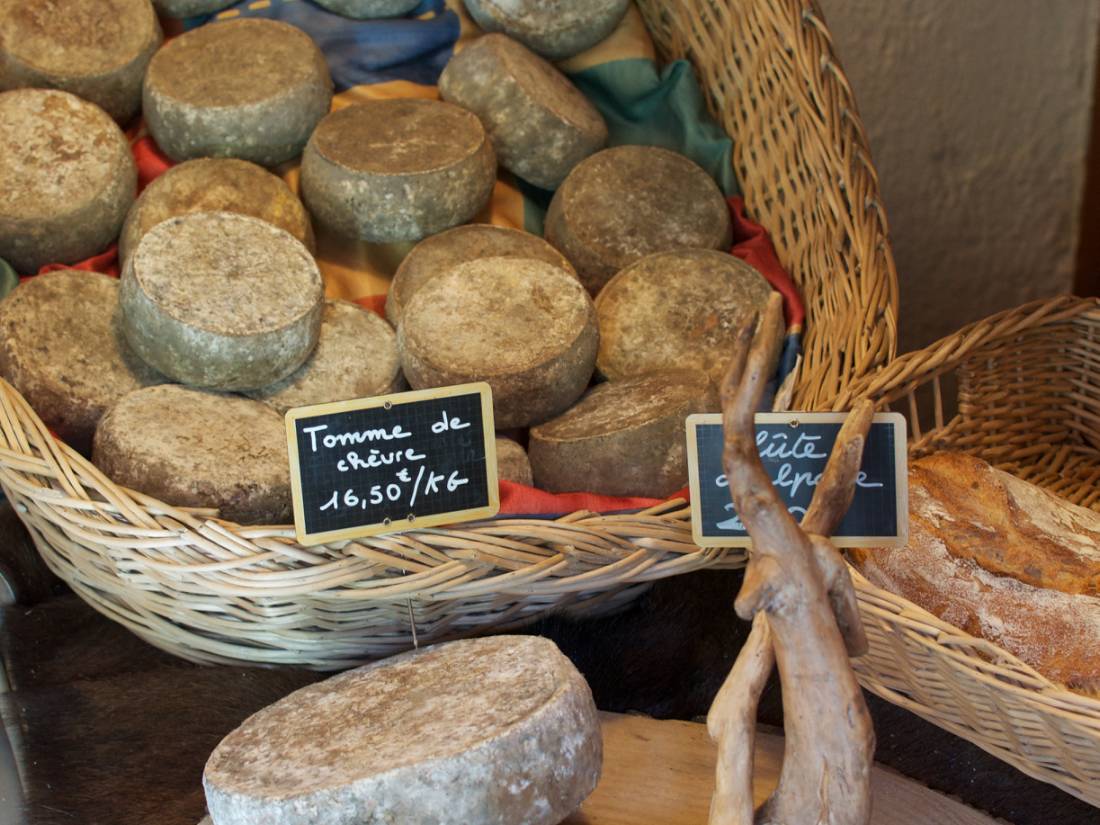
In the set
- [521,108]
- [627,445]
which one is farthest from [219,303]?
[521,108]

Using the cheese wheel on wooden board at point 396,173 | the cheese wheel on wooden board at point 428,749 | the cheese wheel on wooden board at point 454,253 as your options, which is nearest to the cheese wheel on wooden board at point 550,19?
the cheese wheel on wooden board at point 396,173

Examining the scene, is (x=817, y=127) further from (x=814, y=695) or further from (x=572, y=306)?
(x=814, y=695)

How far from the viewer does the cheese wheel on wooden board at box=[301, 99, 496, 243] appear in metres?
1.87

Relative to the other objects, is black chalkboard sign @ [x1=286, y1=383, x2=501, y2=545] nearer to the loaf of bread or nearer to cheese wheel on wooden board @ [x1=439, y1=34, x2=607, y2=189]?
the loaf of bread

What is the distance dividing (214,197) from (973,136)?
1.66 meters

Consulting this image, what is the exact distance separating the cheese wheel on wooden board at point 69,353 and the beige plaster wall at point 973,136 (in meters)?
1.66

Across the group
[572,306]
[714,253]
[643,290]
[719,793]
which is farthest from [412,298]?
[719,793]

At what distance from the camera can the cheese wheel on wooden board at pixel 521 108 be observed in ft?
6.63

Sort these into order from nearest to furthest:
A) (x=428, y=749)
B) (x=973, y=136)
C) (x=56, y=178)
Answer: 1. (x=428, y=749)
2. (x=56, y=178)
3. (x=973, y=136)

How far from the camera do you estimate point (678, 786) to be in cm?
132

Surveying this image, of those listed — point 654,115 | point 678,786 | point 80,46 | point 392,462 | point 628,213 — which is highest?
point 80,46

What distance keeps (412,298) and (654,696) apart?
688 mm

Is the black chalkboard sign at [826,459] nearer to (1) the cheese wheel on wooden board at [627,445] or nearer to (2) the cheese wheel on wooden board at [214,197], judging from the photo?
(1) the cheese wheel on wooden board at [627,445]

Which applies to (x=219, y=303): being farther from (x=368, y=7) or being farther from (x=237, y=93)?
(x=368, y=7)
